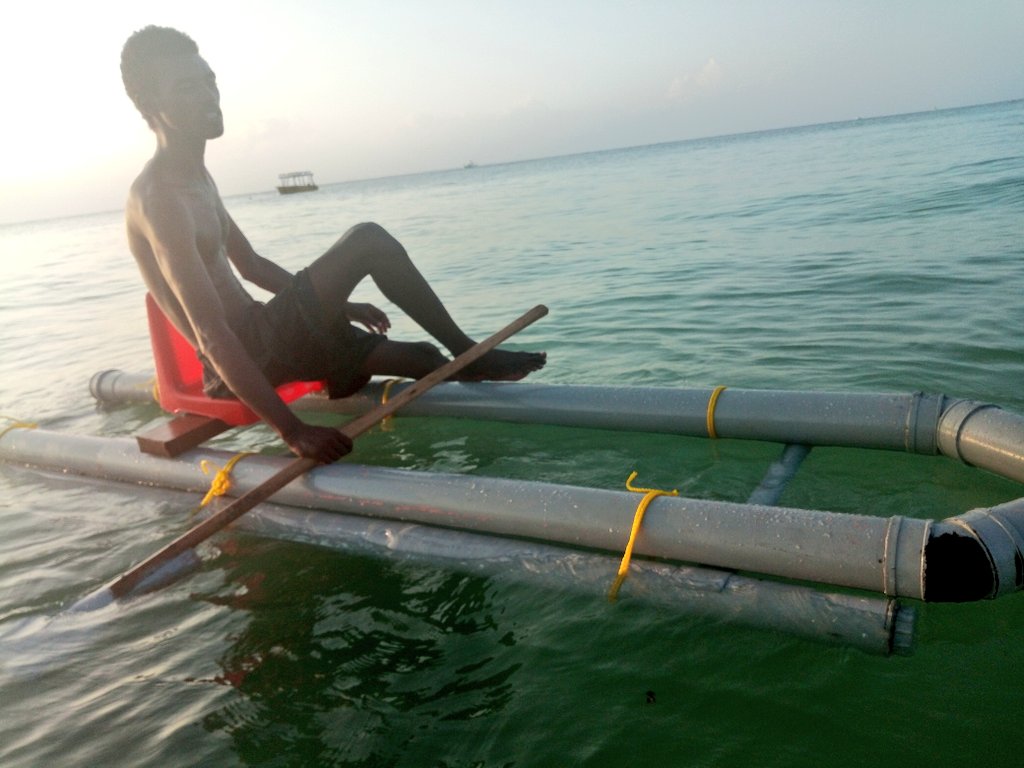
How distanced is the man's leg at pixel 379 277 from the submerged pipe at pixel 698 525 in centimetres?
86

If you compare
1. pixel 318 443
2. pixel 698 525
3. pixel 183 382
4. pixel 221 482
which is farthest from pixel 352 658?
pixel 183 382

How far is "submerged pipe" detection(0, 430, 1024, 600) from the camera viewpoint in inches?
84.0

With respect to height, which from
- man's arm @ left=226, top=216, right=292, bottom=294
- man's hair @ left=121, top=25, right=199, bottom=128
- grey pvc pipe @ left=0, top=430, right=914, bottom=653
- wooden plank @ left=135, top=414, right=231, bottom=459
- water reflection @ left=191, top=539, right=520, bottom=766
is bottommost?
water reflection @ left=191, top=539, right=520, bottom=766

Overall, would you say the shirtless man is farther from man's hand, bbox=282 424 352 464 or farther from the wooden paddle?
the wooden paddle

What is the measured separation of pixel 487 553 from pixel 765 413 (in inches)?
55.7

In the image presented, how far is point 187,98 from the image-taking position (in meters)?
3.41

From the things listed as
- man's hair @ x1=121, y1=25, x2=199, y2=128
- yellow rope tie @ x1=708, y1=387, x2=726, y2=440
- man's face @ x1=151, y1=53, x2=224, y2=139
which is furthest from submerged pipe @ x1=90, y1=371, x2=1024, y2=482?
man's hair @ x1=121, y1=25, x2=199, y2=128

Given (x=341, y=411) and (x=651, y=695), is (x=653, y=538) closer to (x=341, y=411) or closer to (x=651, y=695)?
(x=651, y=695)

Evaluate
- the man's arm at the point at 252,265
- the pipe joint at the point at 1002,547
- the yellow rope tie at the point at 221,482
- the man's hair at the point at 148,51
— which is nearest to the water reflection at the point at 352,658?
the yellow rope tie at the point at 221,482

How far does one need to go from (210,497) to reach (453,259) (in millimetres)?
10473

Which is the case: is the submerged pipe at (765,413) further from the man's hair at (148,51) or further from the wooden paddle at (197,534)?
the man's hair at (148,51)

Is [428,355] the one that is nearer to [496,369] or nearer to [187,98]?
[496,369]

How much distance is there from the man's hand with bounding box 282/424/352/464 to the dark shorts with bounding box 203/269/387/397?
60cm

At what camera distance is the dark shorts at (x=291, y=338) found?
146 inches
